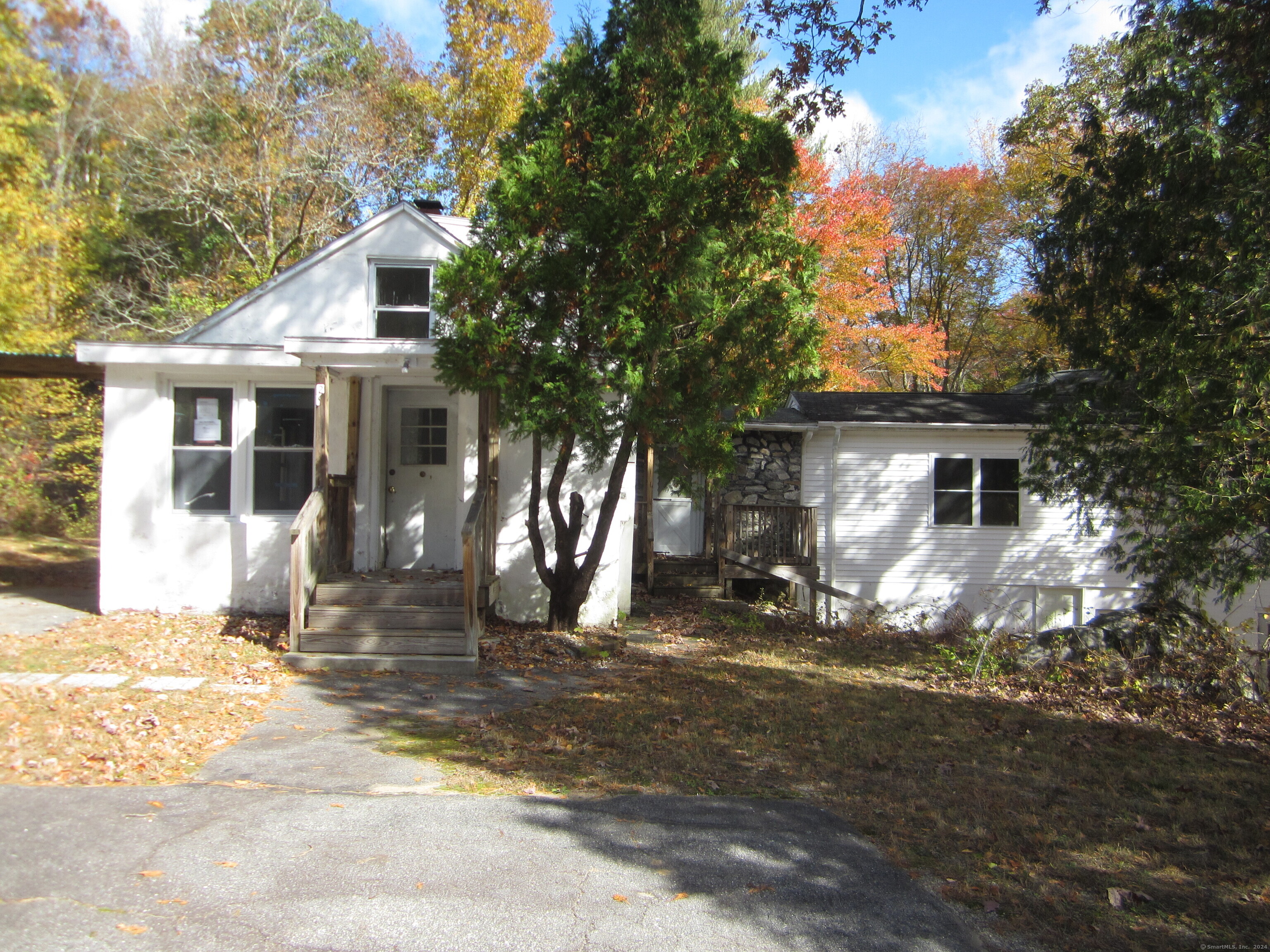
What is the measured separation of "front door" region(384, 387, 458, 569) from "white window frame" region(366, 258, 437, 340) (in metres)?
1.23

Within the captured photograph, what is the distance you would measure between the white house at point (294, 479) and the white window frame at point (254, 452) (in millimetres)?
18

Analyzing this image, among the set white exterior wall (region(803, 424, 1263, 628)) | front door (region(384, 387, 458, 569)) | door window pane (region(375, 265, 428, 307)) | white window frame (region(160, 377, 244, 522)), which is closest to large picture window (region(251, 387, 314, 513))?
white window frame (region(160, 377, 244, 522))

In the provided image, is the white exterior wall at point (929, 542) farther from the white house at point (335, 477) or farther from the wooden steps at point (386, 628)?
the wooden steps at point (386, 628)

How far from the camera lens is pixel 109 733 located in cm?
568

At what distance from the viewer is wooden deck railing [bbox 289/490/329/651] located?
8.27 m

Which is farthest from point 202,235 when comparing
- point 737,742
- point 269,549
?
point 737,742

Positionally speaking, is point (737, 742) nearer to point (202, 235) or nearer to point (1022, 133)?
point (1022, 133)

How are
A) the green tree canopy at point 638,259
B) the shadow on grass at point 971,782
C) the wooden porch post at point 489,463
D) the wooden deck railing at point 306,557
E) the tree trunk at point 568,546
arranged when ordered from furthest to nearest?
the tree trunk at point 568,546, the wooden porch post at point 489,463, the wooden deck railing at point 306,557, the green tree canopy at point 638,259, the shadow on grass at point 971,782

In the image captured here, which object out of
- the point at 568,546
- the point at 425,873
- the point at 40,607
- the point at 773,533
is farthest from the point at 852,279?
the point at 425,873

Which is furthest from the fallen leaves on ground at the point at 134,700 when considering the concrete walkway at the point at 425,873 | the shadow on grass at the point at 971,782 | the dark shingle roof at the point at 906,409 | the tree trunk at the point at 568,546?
the dark shingle roof at the point at 906,409

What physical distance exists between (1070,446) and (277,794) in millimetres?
7855

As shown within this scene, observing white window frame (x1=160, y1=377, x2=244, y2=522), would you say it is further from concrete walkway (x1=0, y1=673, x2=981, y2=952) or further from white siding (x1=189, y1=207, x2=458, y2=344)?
concrete walkway (x1=0, y1=673, x2=981, y2=952)

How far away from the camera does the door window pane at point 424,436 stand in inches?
428

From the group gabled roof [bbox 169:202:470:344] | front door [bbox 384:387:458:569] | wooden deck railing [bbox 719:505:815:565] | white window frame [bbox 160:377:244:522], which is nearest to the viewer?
white window frame [bbox 160:377:244:522]
